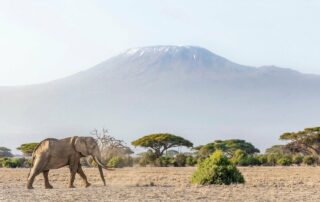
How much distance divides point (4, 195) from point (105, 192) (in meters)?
3.07

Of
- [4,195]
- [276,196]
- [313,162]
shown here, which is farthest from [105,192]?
[313,162]

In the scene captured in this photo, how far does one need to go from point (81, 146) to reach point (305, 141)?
188ft

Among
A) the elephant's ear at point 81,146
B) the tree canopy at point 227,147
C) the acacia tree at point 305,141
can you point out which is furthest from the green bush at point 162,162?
the elephant's ear at point 81,146

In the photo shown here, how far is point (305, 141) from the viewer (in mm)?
77000

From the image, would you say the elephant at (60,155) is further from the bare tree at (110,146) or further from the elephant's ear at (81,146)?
the bare tree at (110,146)

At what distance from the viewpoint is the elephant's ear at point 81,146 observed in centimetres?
2360

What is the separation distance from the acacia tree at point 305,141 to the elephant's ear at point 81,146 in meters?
55.2

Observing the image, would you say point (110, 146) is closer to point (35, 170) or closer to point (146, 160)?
point (146, 160)

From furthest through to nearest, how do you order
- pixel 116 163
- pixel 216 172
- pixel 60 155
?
pixel 116 163 → pixel 216 172 → pixel 60 155

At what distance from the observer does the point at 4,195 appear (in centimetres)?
1923

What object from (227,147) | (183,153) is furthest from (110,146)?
(227,147)

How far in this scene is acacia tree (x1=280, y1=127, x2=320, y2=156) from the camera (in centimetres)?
7575

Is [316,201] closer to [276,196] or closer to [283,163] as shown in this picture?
[276,196]

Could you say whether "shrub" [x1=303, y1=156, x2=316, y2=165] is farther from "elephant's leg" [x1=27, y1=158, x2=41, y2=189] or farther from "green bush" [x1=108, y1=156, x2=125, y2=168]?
"elephant's leg" [x1=27, y1=158, x2=41, y2=189]
